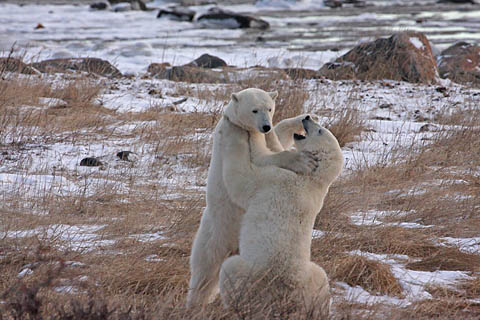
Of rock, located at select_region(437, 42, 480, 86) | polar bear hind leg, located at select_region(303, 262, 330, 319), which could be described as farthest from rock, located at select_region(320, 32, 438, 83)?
polar bear hind leg, located at select_region(303, 262, 330, 319)

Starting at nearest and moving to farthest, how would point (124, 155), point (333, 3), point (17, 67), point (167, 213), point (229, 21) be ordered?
point (167, 213) → point (124, 155) → point (17, 67) → point (229, 21) → point (333, 3)

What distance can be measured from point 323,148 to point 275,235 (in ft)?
1.79

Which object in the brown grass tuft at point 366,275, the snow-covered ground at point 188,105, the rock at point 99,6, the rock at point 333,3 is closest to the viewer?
the brown grass tuft at point 366,275

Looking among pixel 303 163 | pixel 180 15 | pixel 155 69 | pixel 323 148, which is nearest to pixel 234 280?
pixel 303 163

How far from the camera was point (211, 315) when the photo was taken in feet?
10.1

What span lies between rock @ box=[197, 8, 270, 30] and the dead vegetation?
17640 millimetres

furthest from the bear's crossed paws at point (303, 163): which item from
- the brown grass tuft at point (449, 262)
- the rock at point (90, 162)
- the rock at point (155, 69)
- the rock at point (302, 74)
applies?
the rock at point (155, 69)

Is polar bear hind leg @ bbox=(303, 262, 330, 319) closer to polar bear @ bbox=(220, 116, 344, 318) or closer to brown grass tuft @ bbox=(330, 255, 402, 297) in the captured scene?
polar bear @ bbox=(220, 116, 344, 318)

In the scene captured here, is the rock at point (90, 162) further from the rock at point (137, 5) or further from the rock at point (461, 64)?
the rock at point (137, 5)

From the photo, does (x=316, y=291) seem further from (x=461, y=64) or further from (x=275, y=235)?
(x=461, y=64)

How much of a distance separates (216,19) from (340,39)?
758 cm

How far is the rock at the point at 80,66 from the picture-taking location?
1161 centimetres

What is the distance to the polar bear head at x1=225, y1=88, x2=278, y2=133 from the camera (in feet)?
11.0

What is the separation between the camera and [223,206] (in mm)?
3408
